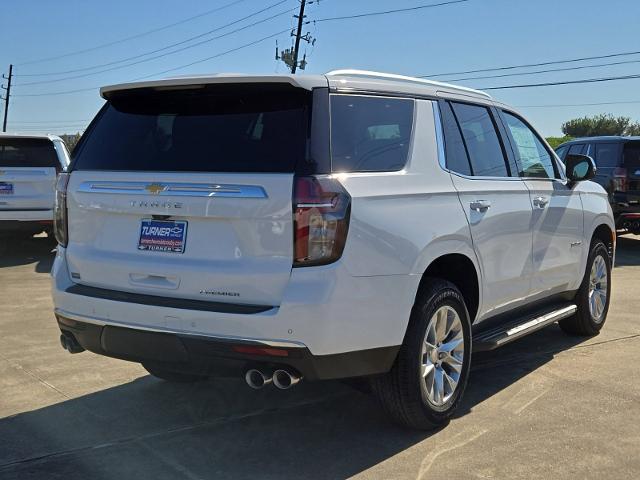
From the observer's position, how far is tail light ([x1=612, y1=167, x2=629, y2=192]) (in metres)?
12.7

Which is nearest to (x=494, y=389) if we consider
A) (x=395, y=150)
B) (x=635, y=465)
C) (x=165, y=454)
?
(x=635, y=465)

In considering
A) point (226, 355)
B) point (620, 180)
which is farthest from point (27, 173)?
point (620, 180)

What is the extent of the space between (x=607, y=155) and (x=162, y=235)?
36.5 feet

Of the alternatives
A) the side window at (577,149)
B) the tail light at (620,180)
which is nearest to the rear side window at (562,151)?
the side window at (577,149)

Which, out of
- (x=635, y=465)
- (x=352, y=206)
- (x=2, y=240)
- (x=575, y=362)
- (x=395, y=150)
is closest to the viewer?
(x=352, y=206)

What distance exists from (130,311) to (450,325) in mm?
1801

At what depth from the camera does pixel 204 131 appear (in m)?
3.72

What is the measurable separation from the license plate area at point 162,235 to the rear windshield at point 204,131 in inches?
11.1

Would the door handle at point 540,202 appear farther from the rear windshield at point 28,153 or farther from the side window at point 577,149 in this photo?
the side window at point 577,149

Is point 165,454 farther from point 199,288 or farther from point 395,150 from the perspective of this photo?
point 395,150

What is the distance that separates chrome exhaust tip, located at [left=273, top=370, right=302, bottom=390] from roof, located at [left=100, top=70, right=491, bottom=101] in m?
1.38

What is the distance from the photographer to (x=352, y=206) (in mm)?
3439

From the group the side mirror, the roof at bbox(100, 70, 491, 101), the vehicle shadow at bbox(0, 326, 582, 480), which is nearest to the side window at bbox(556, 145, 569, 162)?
the side mirror

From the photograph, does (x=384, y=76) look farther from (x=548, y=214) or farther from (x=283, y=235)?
(x=548, y=214)
